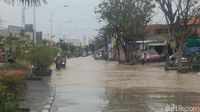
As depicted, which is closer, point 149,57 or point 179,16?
point 179,16

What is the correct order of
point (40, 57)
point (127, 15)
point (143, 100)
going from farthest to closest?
1. point (127, 15)
2. point (40, 57)
3. point (143, 100)

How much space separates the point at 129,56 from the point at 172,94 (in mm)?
48534

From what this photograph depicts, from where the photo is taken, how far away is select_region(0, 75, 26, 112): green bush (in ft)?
34.4

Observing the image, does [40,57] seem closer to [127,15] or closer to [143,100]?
[143,100]

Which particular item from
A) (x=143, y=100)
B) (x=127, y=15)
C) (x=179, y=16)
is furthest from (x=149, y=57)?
(x=143, y=100)

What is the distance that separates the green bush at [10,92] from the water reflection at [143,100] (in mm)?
2664

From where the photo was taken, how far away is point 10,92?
12.0 meters

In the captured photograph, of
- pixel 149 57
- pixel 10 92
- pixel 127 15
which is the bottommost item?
pixel 10 92

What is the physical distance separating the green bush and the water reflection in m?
2.66

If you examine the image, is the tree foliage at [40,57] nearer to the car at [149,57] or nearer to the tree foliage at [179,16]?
the tree foliage at [179,16]

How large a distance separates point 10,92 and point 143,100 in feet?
19.4

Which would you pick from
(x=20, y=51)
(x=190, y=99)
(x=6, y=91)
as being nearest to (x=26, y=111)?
(x=6, y=91)

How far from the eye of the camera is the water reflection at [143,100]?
1454 centimetres

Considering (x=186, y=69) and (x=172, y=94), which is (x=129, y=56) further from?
(x=172, y=94)
